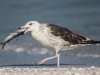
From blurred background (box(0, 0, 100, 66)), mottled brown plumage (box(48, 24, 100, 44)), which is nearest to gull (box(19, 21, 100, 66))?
mottled brown plumage (box(48, 24, 100, 44))

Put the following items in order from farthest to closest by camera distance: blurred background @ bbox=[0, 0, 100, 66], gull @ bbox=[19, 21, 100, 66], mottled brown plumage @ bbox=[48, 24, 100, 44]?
blurred background @ bbox=[0, 0, 100, 66] < mottled brown plumage @ bbox=[48, 24, 100, 44] < gull @ bbox=[19, 21, 100, 66]

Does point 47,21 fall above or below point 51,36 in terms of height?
above

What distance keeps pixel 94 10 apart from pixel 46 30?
12076 millimetres

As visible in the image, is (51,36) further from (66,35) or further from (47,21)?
(47,21)

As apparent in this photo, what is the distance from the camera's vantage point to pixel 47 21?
22.5 meters

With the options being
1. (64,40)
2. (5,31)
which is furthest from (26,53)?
(5,31)

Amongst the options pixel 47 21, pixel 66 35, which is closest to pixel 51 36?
pixel 66 35

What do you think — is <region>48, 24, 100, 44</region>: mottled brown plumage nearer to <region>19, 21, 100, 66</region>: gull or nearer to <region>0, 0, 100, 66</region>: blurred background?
<region>19, 21, 100, 66</region>: gull

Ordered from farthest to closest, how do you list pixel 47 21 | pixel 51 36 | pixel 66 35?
pixel 47 21, pixel 66 35, pixel 51 36

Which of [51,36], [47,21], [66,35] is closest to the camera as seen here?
[51,36]

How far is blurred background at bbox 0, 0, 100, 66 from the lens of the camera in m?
→ 13.7

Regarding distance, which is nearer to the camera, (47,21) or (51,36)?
(51,36)

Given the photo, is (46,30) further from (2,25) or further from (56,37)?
(2,25)

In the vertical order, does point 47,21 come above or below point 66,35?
above
